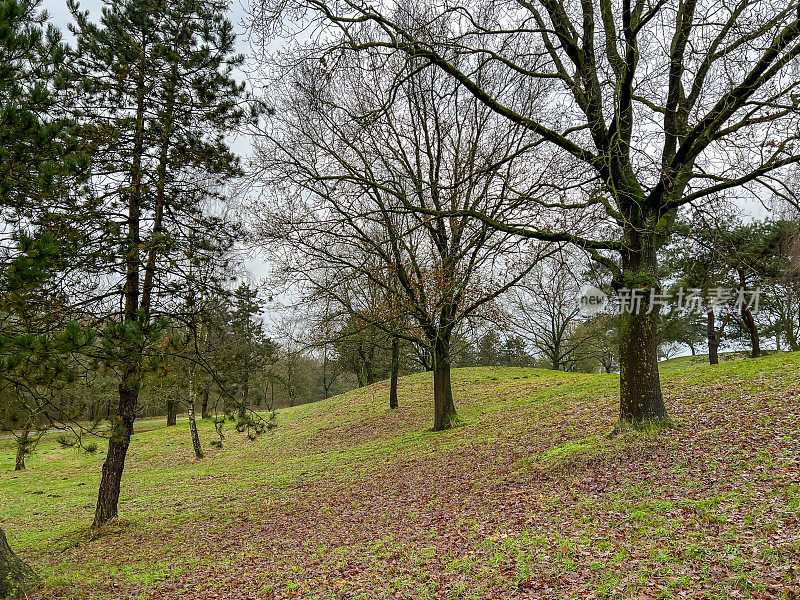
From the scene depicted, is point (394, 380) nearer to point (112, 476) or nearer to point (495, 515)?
point (112, 476)

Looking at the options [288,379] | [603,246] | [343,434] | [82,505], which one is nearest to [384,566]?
[603,246]

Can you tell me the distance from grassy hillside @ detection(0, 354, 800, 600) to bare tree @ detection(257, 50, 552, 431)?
368 cm

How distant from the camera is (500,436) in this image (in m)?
11.4

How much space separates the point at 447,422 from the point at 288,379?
28.7m

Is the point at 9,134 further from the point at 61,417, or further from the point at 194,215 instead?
the point at 194,215

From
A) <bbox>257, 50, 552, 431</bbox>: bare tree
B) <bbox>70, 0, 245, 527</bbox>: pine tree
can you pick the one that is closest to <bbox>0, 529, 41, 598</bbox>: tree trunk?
<bbox>70, 0, 245, 527</bbox>: pine tree

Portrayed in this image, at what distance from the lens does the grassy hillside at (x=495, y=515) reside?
452 cm

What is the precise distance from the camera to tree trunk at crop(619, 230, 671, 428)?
7.79m

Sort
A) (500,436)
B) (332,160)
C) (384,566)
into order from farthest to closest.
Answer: (332,160), (500,436), (384,566)

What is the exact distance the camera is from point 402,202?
1070 cm

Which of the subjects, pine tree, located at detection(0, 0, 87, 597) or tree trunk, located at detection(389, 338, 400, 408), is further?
tree trunk, located at detection(389, 338, 400, 408)

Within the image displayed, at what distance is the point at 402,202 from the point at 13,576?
925 centimetres

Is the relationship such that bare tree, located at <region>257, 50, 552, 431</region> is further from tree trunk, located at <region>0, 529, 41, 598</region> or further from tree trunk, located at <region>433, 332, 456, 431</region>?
tree trunk, located at <region>0, 529, 41, 598</region>

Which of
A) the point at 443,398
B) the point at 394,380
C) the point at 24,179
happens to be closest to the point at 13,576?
the point at 24,179
